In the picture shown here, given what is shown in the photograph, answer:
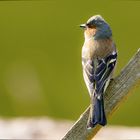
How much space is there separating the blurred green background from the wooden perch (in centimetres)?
390

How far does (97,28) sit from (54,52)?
2801 mm

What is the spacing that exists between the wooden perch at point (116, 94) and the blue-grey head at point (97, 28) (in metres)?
1.36

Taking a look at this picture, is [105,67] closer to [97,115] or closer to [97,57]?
[97,57]

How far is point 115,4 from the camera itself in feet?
25.4

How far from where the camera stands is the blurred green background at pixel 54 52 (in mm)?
7340

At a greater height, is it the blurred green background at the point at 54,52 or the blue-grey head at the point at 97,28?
the blue-grey head at the point at 97,28

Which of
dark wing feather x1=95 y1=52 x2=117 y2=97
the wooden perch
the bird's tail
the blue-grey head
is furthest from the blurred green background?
the wooden perch

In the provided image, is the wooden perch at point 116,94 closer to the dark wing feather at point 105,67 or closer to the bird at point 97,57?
the bird at point 97,57

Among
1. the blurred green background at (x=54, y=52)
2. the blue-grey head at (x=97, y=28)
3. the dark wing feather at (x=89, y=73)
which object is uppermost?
the blue-grey head at (x=97, y=28)

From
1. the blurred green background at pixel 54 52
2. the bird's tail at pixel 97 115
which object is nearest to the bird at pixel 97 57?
the bird's tail at pixel 97 115

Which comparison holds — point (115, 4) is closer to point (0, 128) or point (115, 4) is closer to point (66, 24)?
point (66, 24)

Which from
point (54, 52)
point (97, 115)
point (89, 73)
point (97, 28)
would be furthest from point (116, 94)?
point (54, 52)

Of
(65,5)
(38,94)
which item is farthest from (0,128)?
(65,5)

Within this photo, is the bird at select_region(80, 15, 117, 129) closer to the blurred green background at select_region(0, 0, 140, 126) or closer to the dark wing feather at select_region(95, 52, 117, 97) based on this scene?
the dark wing feather at select_region(95, 52, 117, 97)
